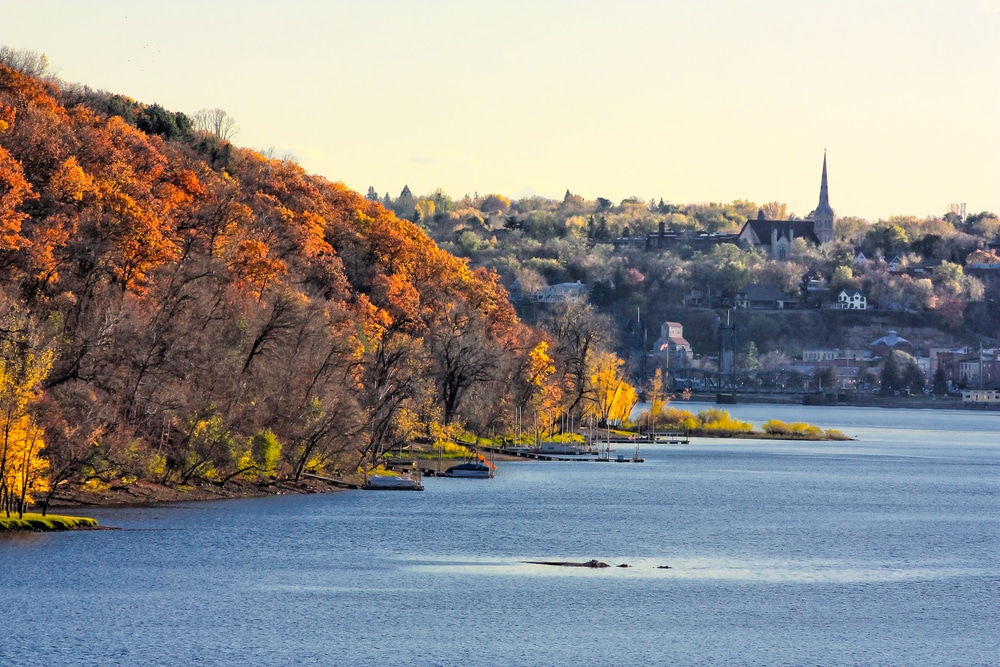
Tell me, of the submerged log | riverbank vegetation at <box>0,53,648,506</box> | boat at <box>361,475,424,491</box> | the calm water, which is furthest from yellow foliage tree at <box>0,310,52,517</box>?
boat at <box>361,475,424,491</box>

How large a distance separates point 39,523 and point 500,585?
1918cm

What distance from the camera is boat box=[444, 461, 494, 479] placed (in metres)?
104

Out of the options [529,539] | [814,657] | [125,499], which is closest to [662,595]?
[814,657]

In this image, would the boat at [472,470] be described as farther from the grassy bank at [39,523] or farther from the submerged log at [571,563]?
the grassy bank at [39,523]

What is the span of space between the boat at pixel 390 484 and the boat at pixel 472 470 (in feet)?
38.7

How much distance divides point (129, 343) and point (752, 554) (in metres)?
31.8

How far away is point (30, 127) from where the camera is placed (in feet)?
292

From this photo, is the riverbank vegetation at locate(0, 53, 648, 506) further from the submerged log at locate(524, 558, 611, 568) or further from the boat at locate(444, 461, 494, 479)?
the submerged log at locate(524, 558, 611, 568)

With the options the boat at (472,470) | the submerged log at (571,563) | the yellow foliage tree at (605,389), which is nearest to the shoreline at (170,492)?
the boat at (472,470)

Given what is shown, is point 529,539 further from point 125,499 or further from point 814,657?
point 814,657

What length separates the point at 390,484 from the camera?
A: 9131 centimetres

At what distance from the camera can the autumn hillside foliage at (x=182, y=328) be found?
→ 71.6 m

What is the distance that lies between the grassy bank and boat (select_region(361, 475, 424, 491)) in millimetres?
29158

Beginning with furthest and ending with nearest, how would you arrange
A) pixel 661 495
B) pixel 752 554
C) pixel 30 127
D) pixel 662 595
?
pixel 661 495 < pixel 30 127 < pixel 752 554 < pixel 662 595
